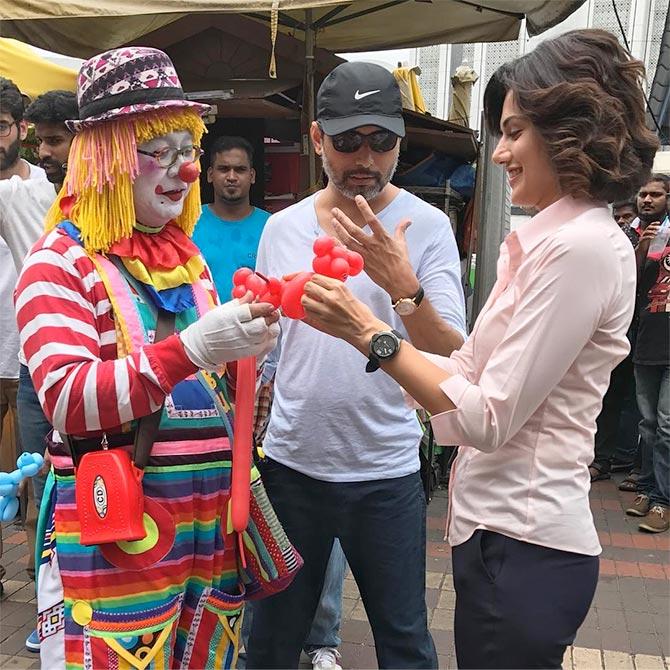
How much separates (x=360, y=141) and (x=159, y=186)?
0.64 meters

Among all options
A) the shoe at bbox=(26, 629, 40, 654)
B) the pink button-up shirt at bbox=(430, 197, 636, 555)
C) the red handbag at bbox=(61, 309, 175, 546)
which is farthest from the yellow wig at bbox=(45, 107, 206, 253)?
the shoe at bbox=(26, 629, 40, 654)

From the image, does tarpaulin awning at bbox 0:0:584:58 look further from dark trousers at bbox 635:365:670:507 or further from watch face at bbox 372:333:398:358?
watch face at bbox 372:333:398:358

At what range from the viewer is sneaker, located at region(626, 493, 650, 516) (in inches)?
197

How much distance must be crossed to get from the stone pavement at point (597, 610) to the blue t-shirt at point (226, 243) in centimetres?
171

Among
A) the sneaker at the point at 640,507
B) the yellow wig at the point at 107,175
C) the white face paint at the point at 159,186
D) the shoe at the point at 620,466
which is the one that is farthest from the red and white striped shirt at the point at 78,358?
the shoe at the point at 620,466

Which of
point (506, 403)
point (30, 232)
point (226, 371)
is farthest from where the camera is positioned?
point (30, 232)

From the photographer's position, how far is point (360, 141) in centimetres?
212

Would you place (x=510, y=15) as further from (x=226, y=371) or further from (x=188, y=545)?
(x=188, y=545)

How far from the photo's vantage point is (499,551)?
4.87 ft

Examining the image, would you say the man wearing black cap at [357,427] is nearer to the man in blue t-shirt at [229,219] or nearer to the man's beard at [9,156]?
the man in blue t-shirt at [229,219]

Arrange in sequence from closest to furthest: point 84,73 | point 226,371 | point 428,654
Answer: point 84,73 < point 226,371 < point 428,654

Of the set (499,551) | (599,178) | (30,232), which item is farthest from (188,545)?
(30,232)

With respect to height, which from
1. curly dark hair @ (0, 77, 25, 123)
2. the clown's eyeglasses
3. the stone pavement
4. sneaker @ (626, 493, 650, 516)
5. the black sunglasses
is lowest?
sneaker @ (626, 493, 650, 516)

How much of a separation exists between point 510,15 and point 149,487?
13.9 feet
